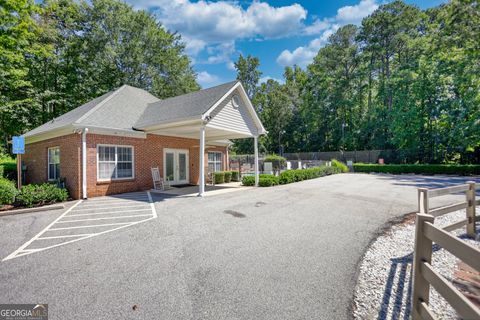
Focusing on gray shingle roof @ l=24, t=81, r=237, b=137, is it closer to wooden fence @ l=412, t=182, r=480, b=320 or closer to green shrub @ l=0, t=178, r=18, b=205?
green shrub @ l=0, t=178, r=18, b=205

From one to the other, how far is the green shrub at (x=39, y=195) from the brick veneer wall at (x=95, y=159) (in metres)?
0.81

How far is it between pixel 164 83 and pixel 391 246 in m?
28.7

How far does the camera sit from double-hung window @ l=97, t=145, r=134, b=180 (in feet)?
35.7

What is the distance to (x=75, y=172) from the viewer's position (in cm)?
1019

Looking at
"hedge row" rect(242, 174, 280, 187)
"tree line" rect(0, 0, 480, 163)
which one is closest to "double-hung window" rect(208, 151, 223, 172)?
"hedge row" rect(242, 174, 280, 187)

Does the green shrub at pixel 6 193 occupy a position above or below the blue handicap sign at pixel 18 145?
below

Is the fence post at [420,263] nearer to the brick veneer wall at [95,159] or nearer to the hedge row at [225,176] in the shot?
the brick veneer wall at [95,159]

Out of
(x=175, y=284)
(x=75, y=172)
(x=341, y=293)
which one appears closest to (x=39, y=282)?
(x=175, y=284)

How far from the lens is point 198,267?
12.6 ft

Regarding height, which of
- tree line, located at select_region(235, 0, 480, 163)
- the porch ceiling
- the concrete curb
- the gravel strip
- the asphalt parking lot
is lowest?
the gravel strip

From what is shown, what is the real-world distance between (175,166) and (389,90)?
100ft

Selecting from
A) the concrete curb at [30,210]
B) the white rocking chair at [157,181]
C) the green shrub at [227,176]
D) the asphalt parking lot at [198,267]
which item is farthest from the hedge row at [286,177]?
the concrete curb at [30,210]

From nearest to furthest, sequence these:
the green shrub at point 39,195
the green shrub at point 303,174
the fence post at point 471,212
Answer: the fence post at point 471,212 → the green shrub at point 39,195 → the green shrub at point 303,174

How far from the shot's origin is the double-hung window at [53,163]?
1184 cm
